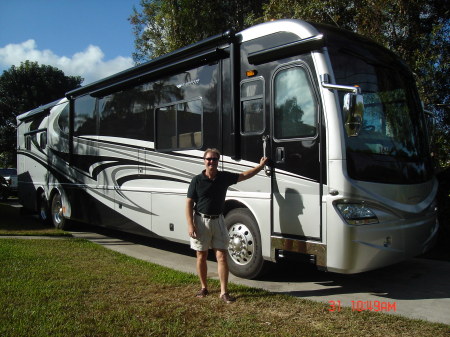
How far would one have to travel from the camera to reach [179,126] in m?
6.95

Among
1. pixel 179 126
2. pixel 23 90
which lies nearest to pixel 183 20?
pixel 179 126

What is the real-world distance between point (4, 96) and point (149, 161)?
26.0 m

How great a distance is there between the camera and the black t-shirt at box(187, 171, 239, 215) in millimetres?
5008

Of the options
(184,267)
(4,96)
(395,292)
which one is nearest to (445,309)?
(395,292)

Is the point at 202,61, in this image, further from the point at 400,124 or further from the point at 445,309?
the point at 445,309

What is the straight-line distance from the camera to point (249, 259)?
5789 mm

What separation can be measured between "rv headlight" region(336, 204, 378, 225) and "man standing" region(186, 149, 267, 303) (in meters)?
1.31

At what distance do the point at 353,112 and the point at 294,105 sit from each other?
2.86 feet

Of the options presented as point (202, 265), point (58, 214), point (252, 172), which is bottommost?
point (58, 214)

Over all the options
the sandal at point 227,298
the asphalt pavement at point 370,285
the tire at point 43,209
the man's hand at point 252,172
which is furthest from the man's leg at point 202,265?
the tire at point 43,209

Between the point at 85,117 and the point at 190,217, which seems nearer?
the point at 190,217

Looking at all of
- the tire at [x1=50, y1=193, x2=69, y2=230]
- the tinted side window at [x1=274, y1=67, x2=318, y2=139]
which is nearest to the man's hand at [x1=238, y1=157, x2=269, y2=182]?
the tinted side window at [x1=274, y1=67, x2=318, y2=139]

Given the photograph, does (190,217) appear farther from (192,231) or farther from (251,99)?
(251,99)

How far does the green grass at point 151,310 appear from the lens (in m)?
4.05
